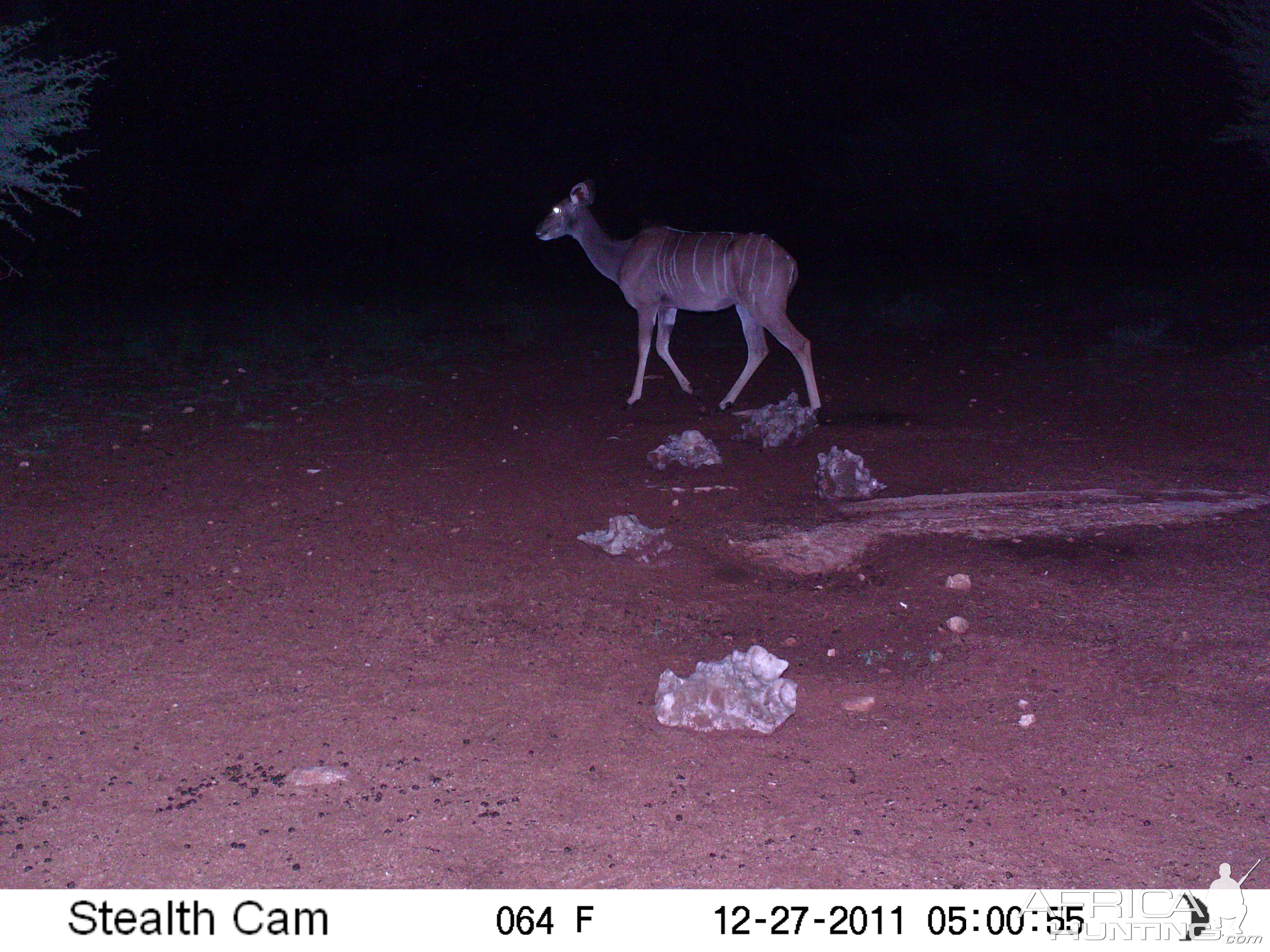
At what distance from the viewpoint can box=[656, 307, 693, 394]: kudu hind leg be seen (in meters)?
9.98

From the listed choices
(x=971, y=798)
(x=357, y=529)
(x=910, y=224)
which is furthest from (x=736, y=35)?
(x=971, y=798)

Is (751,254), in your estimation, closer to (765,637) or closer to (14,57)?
(765,637)

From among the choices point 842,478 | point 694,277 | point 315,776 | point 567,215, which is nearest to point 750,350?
point 694,277

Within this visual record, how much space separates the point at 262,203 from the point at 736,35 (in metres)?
13.1

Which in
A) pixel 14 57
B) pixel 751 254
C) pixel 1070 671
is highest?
pixel 14 57

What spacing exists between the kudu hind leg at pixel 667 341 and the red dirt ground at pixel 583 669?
140 centimetres

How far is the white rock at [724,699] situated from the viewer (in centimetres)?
419

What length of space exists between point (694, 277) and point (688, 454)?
2347mm

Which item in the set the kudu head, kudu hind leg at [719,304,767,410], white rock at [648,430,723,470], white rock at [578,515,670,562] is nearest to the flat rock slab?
white rock at [578,515,670,562]

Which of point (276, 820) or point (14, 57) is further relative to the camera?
point (14, 57)

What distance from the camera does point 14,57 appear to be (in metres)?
12.1

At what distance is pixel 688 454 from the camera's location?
7.56 m

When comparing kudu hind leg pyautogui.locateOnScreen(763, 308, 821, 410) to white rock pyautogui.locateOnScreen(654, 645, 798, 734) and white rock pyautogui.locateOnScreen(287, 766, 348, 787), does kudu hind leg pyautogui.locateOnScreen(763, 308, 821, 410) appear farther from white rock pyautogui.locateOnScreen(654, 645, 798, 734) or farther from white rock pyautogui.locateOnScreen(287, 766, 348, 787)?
white rock pyautogui.locateOnScreen(287, 766, 348, 787)

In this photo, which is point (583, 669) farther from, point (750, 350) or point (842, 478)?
point (750, 350)
